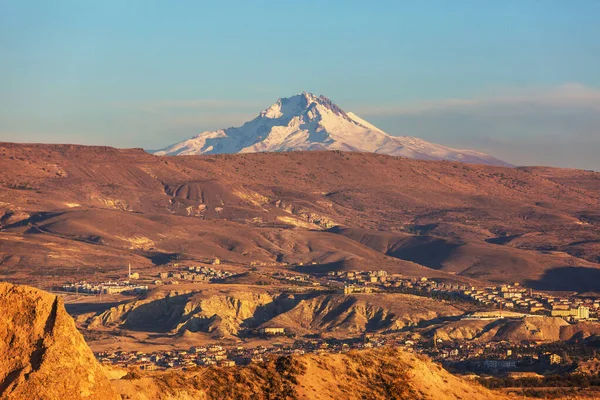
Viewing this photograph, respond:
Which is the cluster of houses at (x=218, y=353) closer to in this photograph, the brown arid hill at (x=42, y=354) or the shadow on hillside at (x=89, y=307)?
the shadow on hillside at (x=89, y=307)

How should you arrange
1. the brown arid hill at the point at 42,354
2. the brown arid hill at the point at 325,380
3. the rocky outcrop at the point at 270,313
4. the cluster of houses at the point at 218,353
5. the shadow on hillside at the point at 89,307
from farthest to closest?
the shadow on hillside at the point at 89,307, the rocky outcrop at the point at 270,313, the cluster of houses at the point at 218,353, the brown arid hill at the point at 325,380, the brown arid hill at the point at 42,354

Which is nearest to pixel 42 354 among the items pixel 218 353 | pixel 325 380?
pixel 325 380

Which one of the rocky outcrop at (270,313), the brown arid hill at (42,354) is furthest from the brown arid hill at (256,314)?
the brown arid hill at (42,354)

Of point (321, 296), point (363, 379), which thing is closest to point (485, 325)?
point (321, 296)

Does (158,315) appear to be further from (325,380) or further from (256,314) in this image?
(325,380)

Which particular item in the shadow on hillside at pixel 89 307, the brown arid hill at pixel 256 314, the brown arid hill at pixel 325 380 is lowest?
the shadow on hillside at pixel 89 307

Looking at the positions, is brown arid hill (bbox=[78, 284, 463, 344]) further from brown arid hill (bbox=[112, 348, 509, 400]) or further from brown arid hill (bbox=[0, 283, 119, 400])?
brown arid hill (bbox=[0, 283, 119, 400])

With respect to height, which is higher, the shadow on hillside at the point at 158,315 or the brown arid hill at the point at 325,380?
the brown arid hill at the point at 325,380
